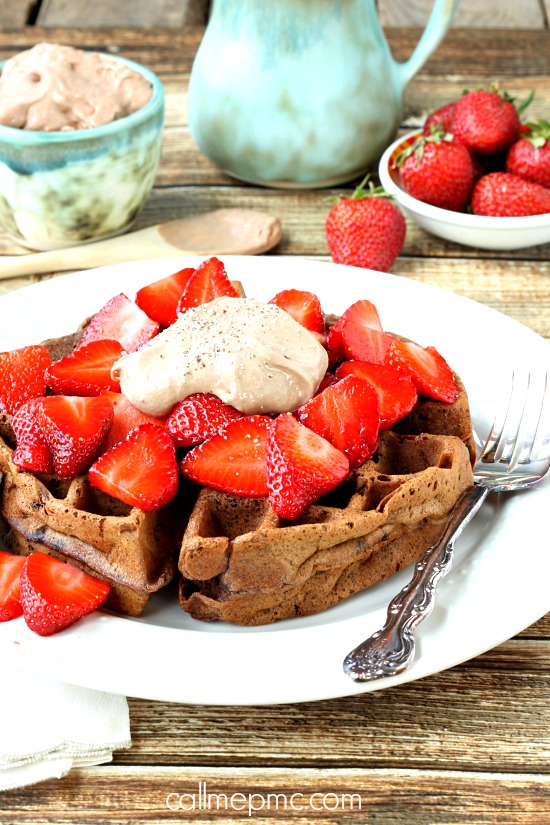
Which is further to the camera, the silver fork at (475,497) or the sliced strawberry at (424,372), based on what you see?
the sliced strawberry at (424,372)

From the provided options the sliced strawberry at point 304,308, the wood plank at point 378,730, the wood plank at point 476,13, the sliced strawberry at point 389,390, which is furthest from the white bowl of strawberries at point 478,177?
the wood plank at point 476,13

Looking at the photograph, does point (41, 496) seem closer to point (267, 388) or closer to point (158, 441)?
point (158, 441)

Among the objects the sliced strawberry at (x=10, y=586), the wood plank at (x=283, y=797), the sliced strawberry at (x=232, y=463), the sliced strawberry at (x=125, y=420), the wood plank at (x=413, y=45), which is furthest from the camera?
the wood plank at (x=413, y=45)

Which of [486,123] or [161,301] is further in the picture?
[486,123]

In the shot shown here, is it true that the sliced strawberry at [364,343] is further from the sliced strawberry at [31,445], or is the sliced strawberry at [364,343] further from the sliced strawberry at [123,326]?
the sliced strawberry at [31,445]

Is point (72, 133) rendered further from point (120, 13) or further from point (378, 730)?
point (120, 13)

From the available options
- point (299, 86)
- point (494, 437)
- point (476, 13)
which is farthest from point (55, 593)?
point (476, 13)
